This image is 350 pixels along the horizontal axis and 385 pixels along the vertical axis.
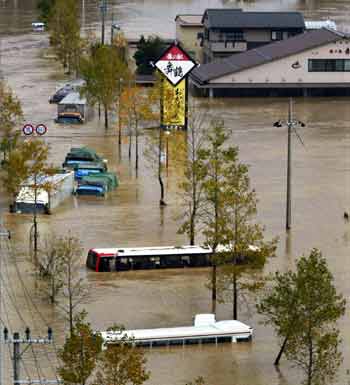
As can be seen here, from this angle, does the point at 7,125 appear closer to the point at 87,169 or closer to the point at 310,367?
the point at 87,169

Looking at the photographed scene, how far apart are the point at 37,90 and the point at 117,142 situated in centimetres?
785

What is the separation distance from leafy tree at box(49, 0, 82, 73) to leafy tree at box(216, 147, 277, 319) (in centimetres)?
2066

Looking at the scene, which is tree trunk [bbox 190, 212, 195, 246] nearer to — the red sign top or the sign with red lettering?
the sign with red lettering

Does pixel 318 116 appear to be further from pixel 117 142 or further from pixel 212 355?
pixel 212 355

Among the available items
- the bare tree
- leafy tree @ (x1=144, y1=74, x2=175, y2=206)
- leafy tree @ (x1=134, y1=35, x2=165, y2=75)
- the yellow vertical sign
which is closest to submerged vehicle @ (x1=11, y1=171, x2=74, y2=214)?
leafy tree @ (x1=144, y1=74, x2=175, y2=206)

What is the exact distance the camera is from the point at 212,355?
1744 cm

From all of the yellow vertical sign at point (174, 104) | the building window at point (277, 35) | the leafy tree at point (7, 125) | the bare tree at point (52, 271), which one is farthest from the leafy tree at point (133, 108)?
the building window at point (277, 35)

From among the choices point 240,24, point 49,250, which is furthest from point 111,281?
point 240,24

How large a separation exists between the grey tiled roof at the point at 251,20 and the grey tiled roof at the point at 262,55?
5.88ft

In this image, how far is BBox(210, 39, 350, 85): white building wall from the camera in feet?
123

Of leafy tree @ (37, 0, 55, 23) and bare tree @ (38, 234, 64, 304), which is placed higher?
leafy tree @ (37, 0, 55, 23)

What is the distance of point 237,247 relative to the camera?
18.7 m

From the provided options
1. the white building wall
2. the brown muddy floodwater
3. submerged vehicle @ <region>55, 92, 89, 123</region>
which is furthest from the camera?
the white building wall

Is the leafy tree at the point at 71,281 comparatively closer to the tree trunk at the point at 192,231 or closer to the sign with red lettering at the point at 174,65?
the tree trunk at the point at 192,231
